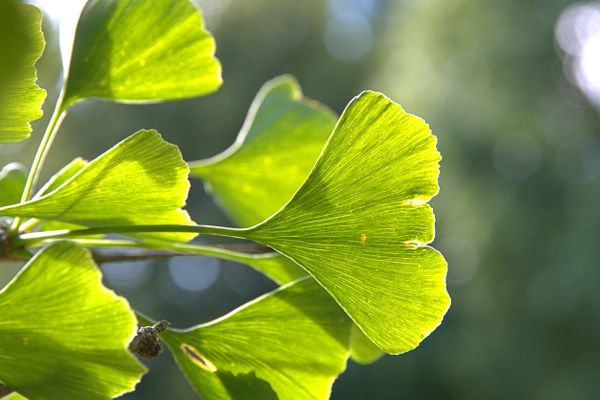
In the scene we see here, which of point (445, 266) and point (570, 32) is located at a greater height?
point (570, 32)

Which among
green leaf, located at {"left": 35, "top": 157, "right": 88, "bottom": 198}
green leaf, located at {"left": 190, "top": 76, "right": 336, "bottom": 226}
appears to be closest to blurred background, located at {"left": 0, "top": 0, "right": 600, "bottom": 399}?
green leaf, located at {"left": 190, "top": 76, "right": 336, "bottom": 226}

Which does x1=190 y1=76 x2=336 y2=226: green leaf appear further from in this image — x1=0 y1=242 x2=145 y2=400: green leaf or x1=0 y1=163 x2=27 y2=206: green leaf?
x1=0 y1=242 x2=145 y2=400: green leaf

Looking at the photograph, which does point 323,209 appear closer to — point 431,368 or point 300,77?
point 431,368

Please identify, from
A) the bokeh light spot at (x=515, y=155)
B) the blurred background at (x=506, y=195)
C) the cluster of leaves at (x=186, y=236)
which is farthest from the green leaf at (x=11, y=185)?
the bokeh light spot at (x=515, y=155)

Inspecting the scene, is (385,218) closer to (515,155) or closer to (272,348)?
(272,348)

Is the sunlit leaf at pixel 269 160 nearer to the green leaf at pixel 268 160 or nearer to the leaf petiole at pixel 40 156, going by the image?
the green leaf at pixel 268 160

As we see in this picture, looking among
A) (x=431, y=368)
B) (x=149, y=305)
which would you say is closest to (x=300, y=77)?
(x=149, y=305)
